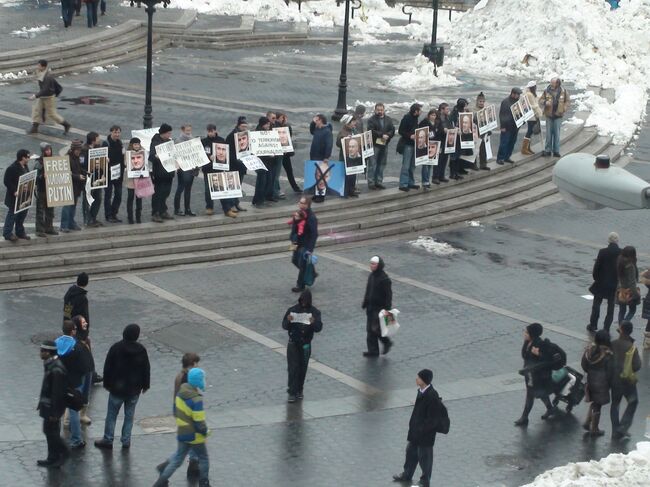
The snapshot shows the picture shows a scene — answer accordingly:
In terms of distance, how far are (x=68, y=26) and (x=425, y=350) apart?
2455 centimetres

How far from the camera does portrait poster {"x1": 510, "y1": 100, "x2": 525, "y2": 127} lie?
87.2 feet

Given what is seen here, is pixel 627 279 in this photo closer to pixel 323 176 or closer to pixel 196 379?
pixel 323 176

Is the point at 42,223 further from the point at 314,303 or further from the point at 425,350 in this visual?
the point at 425,350

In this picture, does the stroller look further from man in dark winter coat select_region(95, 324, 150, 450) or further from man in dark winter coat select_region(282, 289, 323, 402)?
man in dark winter coat select_region(95, 324, 150, 450)

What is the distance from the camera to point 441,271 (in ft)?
68.6

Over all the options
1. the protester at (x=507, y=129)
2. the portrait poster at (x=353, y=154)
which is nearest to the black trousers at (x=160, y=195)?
the portrait poster at (x=353, y=154)

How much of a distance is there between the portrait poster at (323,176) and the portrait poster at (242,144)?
4.43ft

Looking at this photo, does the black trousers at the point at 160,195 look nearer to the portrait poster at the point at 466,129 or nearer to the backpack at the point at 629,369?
the portrait poster at the point at 466,129

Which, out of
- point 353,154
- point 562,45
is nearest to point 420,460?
point 353,154

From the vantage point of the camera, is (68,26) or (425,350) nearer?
(425,350)

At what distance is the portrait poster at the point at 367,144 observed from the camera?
77.9ft

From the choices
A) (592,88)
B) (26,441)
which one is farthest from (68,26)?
(26,441)

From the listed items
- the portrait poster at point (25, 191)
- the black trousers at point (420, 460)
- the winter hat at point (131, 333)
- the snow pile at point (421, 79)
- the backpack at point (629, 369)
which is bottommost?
the black trousers at point (420, 460)

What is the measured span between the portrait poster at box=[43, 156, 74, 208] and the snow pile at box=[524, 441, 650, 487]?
33.5 ft
